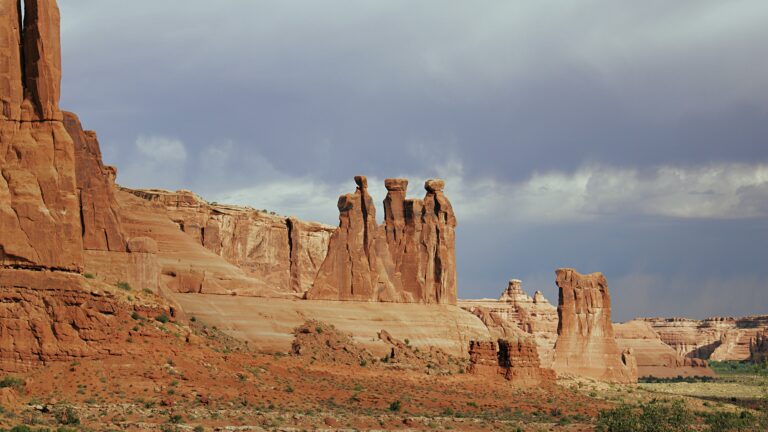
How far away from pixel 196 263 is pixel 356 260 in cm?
1613

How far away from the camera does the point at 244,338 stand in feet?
248

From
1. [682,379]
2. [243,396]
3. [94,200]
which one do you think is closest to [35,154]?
[243,396]

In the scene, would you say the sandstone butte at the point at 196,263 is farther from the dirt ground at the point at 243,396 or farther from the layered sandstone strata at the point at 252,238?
the dirt ground at the point at 243,396

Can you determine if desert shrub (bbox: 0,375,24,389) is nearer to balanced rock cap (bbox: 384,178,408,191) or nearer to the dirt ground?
the dirt ground

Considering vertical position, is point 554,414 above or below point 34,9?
below

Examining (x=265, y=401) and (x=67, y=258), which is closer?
(x=67, y=258)

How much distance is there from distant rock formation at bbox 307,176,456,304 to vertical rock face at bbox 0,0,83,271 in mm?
41916

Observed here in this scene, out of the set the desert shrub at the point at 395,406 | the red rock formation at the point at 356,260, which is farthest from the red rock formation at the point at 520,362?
the red rock formation at the point at 356,260

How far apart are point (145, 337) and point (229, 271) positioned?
1276 inches

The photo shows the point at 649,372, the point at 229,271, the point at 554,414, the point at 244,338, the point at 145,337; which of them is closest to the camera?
the point at 145,337

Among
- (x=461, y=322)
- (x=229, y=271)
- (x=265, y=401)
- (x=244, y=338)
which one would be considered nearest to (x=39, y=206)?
(x=265, y=401)

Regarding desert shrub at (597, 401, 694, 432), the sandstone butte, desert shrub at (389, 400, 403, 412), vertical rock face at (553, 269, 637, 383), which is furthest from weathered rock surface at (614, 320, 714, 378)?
desert shrub at (389, 400, 403, 412)

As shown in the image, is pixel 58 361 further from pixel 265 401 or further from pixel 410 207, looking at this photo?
pixel 410 207

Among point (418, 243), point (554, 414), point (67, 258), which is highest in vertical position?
point (418, 243)
